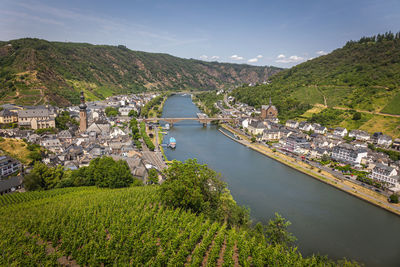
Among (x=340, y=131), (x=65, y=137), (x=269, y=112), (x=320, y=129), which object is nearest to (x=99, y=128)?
(x=65, y=137)

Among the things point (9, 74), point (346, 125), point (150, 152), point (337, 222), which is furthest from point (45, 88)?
point (346, 125)

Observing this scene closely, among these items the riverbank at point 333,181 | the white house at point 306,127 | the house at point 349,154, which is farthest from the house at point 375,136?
the riverbank at point 333,181

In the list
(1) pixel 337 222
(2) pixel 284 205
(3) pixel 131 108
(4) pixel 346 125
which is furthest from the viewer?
(3) pixel 131 108

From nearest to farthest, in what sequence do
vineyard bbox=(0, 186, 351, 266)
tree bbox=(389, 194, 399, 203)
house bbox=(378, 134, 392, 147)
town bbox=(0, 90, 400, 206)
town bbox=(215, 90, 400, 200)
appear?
vineyard bbox=(0, 186, 351, 266)
tree bbox=(389, 194, 399, 203)
town bbox=(0, 90, 400, 206)
town bbox=(215, 90, 400, 200)
house bbox=(378, 134, 392, 147)

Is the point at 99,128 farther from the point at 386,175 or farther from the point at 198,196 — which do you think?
the point at 386,175

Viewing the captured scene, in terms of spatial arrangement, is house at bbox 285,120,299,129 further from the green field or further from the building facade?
the green field

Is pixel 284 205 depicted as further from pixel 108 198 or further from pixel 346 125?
pixel 346 125

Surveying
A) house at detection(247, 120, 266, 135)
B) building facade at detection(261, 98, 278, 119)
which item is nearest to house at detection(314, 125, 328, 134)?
house at detection(247, 120, 266, 135)
